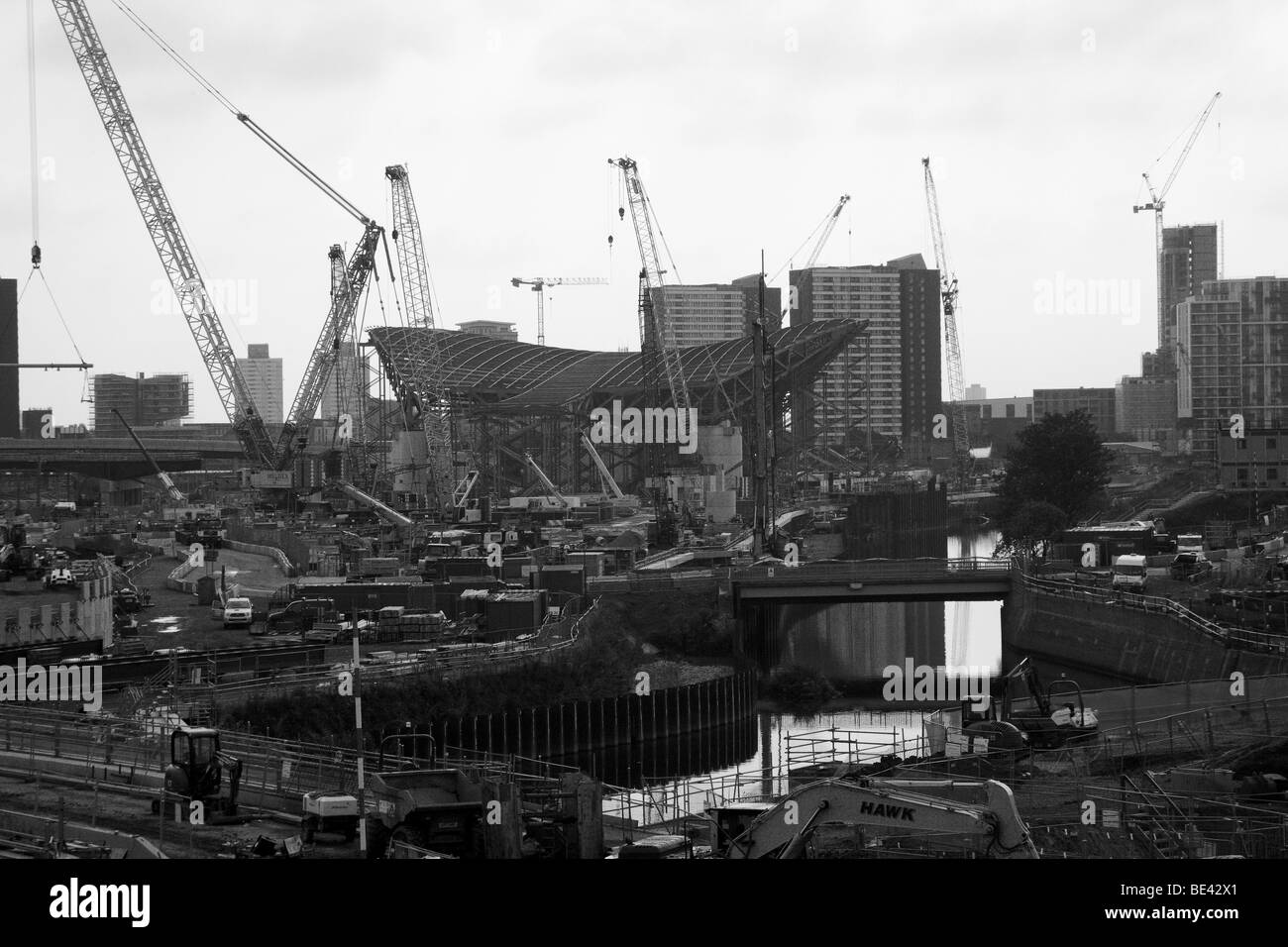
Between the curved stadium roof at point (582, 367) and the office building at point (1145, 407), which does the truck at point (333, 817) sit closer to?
the curved stadium roof at point (582, 367)

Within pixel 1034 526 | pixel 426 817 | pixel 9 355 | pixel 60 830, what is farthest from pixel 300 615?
pixel 9 355

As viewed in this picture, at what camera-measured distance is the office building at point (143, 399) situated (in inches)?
6590

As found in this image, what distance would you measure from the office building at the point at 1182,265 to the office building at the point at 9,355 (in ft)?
366

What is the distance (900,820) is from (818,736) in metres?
19.0

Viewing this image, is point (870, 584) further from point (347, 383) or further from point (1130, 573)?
point (347, 383)

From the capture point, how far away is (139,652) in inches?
1148

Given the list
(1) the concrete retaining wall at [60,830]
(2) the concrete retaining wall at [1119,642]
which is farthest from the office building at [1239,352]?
(1) the concrete retaining wall at [60,830]

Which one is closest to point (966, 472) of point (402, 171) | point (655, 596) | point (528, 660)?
point (402, 171)

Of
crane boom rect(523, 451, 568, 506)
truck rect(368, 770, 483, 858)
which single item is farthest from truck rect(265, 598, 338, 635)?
crane boom rect(523, 451, 568, 506)

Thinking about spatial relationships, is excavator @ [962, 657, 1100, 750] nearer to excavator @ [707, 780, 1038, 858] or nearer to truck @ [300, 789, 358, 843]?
excavator @ [707, 780, 1038, 858]

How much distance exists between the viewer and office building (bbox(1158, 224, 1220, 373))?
588ft

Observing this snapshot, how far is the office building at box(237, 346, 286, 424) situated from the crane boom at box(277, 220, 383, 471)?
340 feet
